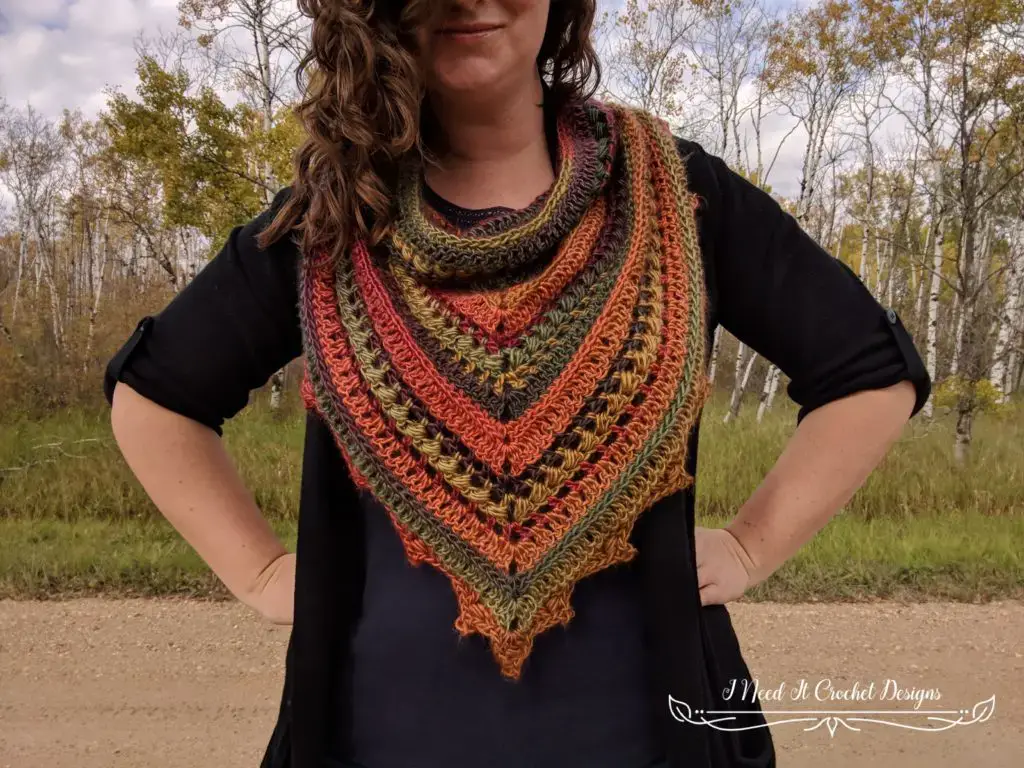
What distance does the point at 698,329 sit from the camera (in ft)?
3.14

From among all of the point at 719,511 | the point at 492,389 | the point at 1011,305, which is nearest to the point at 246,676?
the point at 492,389

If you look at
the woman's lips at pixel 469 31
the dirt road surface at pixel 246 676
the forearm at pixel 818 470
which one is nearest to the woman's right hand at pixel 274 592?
the forearm at pixel 818 470

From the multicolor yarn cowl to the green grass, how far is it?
3055 mm

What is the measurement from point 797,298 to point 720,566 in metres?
0.45

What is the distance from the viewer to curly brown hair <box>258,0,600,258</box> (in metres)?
0.99


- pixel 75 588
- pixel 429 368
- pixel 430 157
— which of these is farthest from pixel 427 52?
pixel 75 588

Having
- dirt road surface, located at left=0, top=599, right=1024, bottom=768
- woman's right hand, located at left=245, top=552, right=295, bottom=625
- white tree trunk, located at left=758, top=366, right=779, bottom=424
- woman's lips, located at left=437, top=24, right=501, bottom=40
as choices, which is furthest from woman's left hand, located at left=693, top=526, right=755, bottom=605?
white tree trunk, located at left=758, top=366, right=779, bottom=424

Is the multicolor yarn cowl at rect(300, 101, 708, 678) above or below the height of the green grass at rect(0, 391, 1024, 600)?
above

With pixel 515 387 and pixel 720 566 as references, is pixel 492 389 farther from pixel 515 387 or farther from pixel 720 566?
pixel 720 566

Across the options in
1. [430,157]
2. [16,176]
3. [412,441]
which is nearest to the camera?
[412,441]

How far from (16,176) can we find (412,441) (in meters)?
16.4

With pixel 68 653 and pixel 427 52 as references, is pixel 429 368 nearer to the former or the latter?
pixel 427 52

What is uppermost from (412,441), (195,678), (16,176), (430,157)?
(16,176)

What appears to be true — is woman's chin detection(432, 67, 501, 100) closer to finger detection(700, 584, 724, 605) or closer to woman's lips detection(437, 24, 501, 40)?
woman's lips detection(437, 24, 501, 40)
